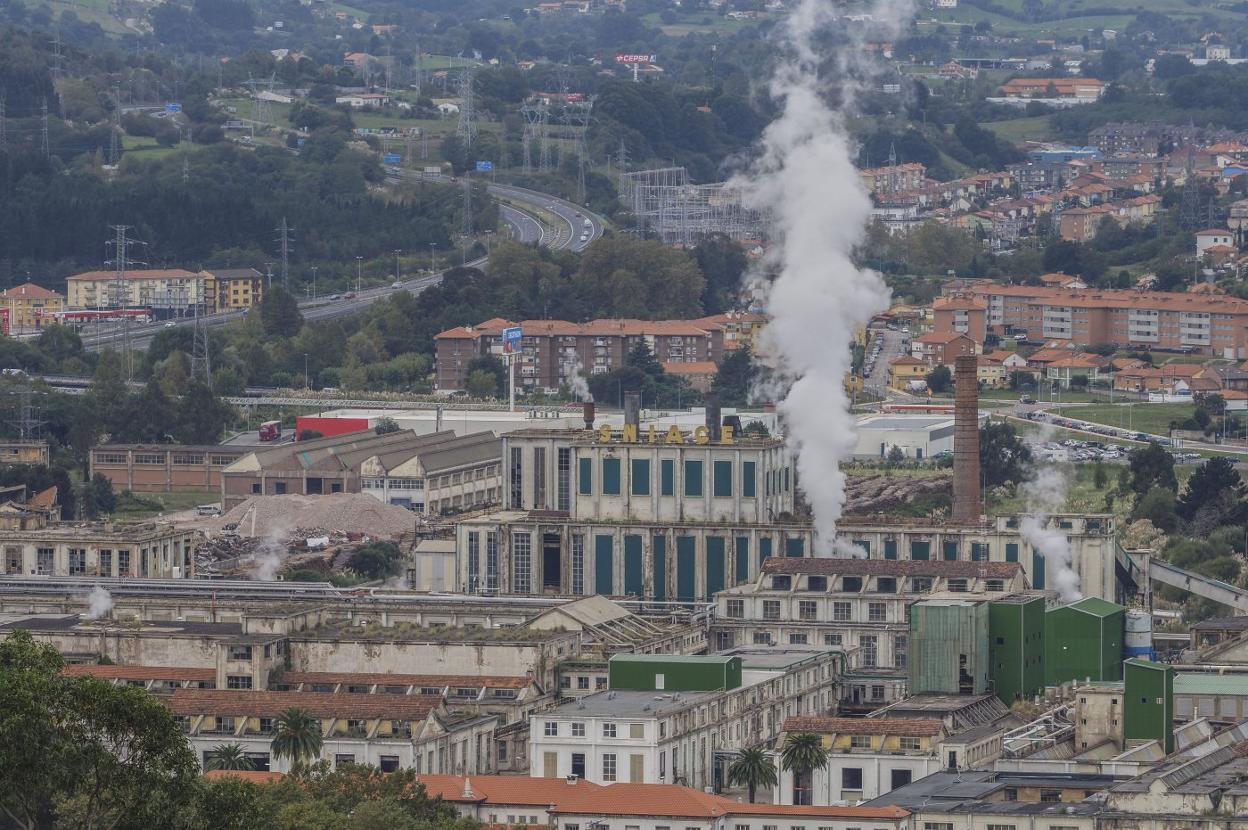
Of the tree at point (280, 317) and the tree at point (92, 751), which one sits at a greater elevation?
the tree at point (280, 317)

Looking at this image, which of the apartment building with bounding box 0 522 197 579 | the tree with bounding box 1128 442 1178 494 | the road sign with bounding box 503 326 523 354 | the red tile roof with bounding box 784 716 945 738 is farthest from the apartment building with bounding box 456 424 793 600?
the road sign with bounding box 503 326 523 354

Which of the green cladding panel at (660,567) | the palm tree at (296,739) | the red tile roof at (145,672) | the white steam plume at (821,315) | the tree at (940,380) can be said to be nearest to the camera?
the palm tree at (296,739)

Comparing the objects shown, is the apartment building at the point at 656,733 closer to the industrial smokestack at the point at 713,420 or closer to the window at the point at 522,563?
the window at the point at 522,563

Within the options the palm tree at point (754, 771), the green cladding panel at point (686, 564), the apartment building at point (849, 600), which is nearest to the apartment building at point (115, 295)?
the green cladding panel at point (686, 564)

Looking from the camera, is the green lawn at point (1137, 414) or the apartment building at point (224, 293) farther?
the apartment building at point (224, 293)

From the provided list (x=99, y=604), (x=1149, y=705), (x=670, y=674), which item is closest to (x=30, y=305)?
(x=99, y=604)

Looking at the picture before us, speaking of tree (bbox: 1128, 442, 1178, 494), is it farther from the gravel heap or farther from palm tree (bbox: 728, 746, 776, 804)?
palm tree (bbox: 728, 746, 776, 804)

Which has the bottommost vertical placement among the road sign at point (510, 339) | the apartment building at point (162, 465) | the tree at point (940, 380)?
the apartment building at point (162, 465)

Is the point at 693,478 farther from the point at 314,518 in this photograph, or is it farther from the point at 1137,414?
the point at 1137,414
